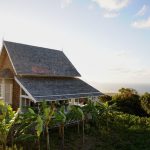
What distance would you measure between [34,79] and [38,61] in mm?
3151

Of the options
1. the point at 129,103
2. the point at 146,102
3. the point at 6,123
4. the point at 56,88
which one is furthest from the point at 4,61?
the point at 146,102

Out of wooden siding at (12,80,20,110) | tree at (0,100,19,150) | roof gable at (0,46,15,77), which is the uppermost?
roof gable at (0,46,15,77)

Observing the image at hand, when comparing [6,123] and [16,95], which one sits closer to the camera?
[6,123]

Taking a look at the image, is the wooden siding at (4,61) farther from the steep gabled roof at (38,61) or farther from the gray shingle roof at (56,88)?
the gray shingle roof at (56,88)

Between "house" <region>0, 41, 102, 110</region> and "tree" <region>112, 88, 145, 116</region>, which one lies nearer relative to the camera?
"house" <region>0, 41, 102, 110</region>

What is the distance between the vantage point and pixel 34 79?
28078 mm

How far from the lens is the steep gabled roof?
27953mm

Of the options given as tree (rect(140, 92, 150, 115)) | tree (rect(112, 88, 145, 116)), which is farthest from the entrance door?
tree (rect(140, 92, 150, 115))

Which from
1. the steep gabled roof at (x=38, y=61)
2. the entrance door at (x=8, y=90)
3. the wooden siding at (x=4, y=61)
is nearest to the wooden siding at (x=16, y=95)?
the entrance door at (x=8, y=90)

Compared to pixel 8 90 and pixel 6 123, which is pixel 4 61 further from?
pixel 6 123

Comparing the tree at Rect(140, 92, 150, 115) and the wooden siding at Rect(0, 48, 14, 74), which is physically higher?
the wooden siding at Rect(0, 48, 14, 74)

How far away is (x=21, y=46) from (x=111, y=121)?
42.6ft

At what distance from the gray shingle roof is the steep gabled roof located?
2.14ft

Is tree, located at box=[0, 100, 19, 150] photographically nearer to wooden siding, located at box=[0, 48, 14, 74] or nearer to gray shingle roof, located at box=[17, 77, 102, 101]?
gray shingle roof, located at box=[17, 77, 102, 101]
